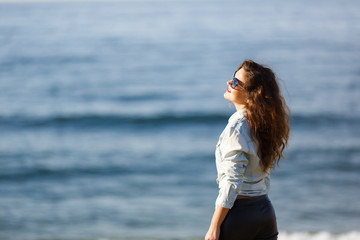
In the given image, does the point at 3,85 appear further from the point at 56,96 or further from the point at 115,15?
the point at 115,15

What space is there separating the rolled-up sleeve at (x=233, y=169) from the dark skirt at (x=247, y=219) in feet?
0.32

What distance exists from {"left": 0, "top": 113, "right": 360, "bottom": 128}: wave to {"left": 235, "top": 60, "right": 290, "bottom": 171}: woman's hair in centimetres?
1285

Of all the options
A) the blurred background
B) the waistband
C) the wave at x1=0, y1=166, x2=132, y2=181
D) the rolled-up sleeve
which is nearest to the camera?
the rolled-up sleeve

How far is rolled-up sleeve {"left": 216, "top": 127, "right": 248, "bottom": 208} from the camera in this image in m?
2.21

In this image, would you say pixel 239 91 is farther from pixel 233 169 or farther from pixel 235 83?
pixel 233 169

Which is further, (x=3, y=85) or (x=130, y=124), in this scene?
(x=3, y=85)

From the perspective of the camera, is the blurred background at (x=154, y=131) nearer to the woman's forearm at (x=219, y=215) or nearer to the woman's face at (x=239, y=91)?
the woman's face at (x=239, y=91)

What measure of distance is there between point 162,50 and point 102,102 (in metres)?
11.6

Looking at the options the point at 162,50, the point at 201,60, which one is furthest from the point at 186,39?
the point at 201,60

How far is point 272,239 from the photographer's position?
2426 mm

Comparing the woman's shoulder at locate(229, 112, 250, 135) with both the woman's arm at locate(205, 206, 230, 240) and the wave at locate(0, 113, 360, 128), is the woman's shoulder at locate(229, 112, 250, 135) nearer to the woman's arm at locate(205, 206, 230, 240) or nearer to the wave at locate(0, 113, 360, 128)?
the woman's arm at locate(205, 206, 230, 240)

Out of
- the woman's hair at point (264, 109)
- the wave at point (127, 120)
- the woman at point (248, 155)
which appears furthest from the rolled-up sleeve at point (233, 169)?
the wave at point (127, 120)

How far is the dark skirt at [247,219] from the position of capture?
7.55 feet

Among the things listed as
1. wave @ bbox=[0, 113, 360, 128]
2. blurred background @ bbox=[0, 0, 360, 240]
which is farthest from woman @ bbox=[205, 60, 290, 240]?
wave @ bbox=[0, 113, 360, 128]
